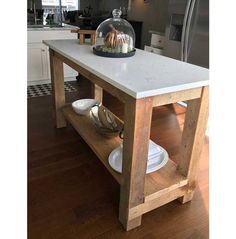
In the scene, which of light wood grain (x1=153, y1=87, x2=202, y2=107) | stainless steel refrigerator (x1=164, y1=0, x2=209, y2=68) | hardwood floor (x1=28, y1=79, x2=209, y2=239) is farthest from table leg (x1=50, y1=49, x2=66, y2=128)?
stainless steel refrigerator (x1=164, y1=0, x2=209, y2=68)

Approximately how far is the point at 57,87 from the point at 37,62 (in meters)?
1.35

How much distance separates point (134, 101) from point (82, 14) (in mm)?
5025

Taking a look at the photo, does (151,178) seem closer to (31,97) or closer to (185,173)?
(185,173)

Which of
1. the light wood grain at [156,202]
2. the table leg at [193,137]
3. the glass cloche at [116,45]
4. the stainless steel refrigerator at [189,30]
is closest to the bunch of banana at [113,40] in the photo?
the glass cloche at [116,45]

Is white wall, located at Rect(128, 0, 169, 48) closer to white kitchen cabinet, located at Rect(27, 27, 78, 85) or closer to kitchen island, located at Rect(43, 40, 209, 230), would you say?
white kitchen cabinet, located at Rect(27, 27, 78, 85)

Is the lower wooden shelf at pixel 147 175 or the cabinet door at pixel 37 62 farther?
the cabinet door at pixel 37 62

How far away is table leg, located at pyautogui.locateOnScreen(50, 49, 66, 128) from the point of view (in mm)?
Result: 2307

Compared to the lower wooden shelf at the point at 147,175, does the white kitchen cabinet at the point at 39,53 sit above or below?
above

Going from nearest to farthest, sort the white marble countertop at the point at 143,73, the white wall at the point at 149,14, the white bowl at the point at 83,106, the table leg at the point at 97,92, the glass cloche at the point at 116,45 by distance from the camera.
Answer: the white marble countertop at the point at 143,73 < the glass cloche at the point at 116,45 < the white bowl at the point at 83,106 < the table leg at the point at 97,92 < the white wall at the point at 149,14

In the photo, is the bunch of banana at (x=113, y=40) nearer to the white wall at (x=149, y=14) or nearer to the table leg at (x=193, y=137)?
the table leg at (x=193, y=137)

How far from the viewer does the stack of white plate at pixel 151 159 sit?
5.13 ft

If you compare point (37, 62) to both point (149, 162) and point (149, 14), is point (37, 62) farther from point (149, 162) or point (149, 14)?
point (149, 162)

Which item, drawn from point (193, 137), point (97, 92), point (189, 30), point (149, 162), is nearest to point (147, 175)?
point (149, 162)
